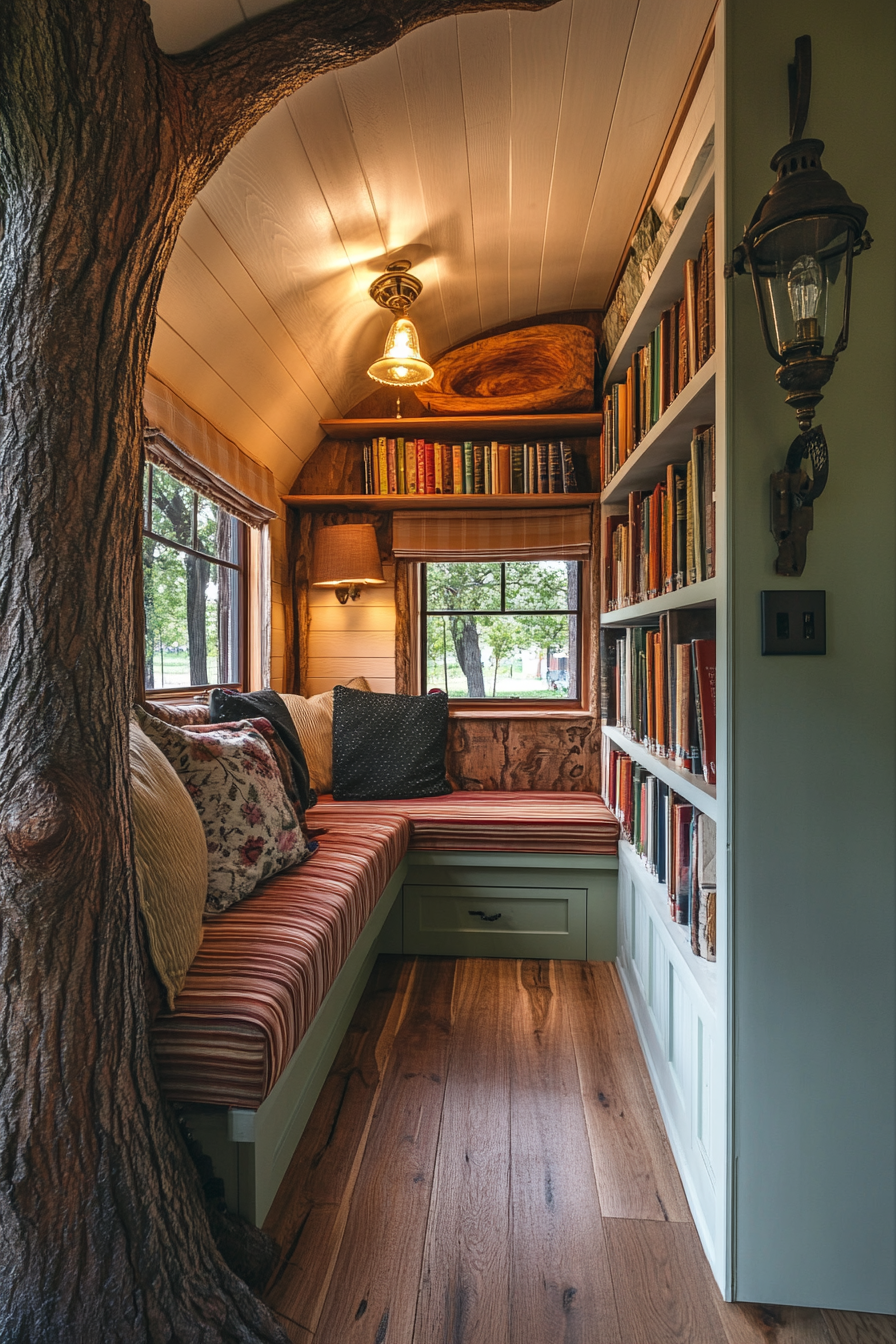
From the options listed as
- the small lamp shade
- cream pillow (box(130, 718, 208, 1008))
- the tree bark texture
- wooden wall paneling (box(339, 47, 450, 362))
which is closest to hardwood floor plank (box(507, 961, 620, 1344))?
the tree bark texture

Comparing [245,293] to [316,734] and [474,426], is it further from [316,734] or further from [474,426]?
[316,734]

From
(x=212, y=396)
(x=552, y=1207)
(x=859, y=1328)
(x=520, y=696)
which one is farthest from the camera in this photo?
(x=520, y=696)

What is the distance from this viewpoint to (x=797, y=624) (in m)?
1.22

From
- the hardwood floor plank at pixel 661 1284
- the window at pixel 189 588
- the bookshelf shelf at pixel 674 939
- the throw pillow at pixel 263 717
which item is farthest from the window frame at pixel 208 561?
the hardwood floor plank at pixel 661 1284

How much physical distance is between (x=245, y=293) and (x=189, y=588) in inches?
38.2

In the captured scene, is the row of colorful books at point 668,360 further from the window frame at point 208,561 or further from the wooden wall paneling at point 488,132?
the window frame at point 208,561

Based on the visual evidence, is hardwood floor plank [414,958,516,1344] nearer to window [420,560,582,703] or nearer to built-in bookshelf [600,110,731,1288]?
built-in bookshelf [600,110,731,1288]

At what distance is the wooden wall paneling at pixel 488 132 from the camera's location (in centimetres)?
161

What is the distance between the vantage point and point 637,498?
225 cm

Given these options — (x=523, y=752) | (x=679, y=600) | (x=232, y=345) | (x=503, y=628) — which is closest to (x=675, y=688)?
(x=679, y=600)

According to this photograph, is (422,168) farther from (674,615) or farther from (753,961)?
(753,961)

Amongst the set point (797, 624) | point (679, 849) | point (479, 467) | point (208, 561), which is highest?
point (479, 467)

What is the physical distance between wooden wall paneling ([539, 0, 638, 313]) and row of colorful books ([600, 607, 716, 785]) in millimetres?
1316

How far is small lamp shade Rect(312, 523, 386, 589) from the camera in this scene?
308 centimetres
